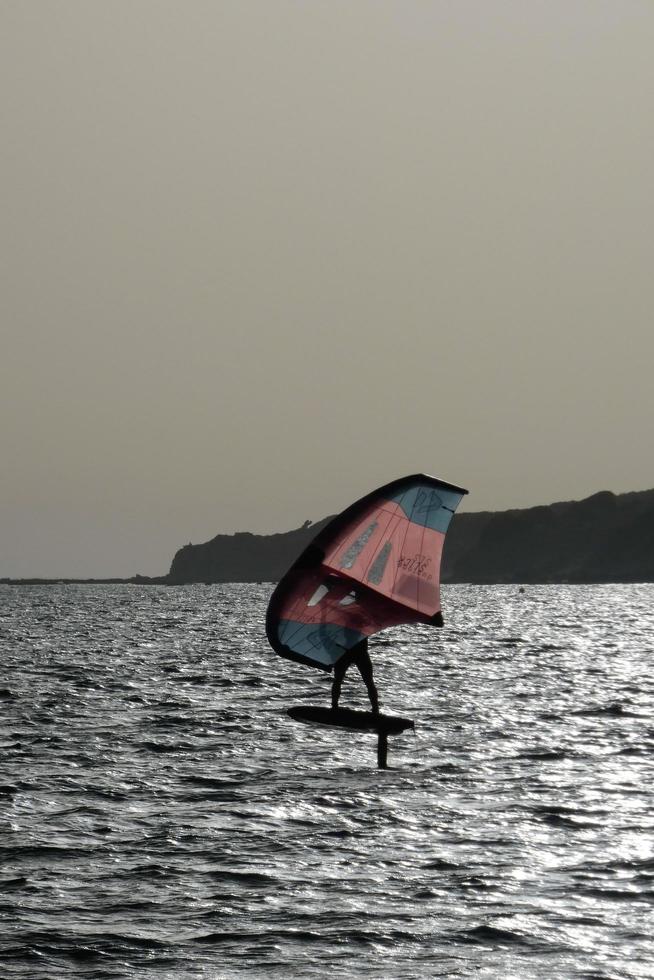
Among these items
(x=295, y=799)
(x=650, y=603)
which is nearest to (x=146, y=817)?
(x=295, y=799)

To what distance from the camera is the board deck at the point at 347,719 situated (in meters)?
22.9

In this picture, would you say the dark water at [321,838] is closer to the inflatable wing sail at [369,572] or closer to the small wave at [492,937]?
the small wave at [492,937]

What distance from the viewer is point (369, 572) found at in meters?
22.2

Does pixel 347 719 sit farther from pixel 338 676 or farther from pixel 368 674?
pixel 368 674

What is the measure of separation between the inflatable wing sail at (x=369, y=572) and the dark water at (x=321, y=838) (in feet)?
11.1

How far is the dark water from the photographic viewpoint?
609 inches

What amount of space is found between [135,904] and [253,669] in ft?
135

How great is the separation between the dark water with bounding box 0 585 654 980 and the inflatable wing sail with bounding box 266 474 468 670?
339 cm

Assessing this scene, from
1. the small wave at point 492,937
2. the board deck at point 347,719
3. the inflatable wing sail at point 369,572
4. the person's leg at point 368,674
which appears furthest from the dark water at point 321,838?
the inflatable wing sail at point 369,572

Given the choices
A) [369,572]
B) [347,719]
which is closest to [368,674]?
[347,719]

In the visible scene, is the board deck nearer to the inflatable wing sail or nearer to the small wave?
the inflatable wing sail

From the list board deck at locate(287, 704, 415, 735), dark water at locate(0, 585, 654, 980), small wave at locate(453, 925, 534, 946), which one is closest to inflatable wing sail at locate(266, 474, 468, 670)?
board deck at locate(287, 704, 415, 735)

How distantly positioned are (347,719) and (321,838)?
244 cm

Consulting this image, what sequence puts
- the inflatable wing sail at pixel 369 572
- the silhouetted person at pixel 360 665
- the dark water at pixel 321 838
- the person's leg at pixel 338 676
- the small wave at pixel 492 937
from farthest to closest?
the silhouetted person at pixel 360 665 → the person's leg at pixel 338 676 → the inflatable wing sail at pixel 369 572 → the small wave at pixel 492 937 → the dark water at pixel 321 838
